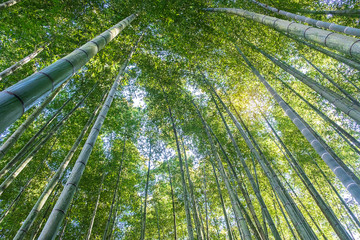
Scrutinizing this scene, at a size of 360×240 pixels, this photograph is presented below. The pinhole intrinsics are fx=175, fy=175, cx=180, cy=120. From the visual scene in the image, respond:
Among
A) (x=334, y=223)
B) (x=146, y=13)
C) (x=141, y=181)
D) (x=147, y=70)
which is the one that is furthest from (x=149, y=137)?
(x=334, y=223)

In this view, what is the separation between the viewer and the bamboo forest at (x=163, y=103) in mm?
2480

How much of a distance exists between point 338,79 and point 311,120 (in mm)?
2313

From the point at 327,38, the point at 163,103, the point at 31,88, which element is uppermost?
the point at 163,103

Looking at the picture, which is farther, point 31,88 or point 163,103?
point 163,103

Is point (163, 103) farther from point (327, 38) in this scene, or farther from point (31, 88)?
point (31, 88)

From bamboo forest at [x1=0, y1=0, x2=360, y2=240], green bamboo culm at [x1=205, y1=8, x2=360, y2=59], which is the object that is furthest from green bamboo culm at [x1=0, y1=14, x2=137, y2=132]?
green bamboo culm at [x1=205, y1=8, x2=360, y2=59]

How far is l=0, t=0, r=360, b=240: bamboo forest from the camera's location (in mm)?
2480

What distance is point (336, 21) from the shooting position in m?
5.07

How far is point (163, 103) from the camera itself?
246 inches

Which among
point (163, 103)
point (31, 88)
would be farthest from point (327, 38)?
Answer: point (163, 103)

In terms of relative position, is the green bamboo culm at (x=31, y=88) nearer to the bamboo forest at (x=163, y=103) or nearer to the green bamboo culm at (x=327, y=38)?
the bamboo forest at (x=163, y=103)

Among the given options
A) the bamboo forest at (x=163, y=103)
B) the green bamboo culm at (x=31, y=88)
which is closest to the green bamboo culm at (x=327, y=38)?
the bamboo forest at (x=163, y=103)

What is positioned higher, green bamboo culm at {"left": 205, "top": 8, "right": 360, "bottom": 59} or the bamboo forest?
the bamboo forest

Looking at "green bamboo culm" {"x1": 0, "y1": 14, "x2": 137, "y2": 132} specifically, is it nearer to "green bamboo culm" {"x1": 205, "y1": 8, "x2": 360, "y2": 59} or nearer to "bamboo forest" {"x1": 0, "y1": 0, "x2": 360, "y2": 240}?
"bamboo forest" {"x1": 0, "y1": 0, "x2": 360, "y2": 240}
